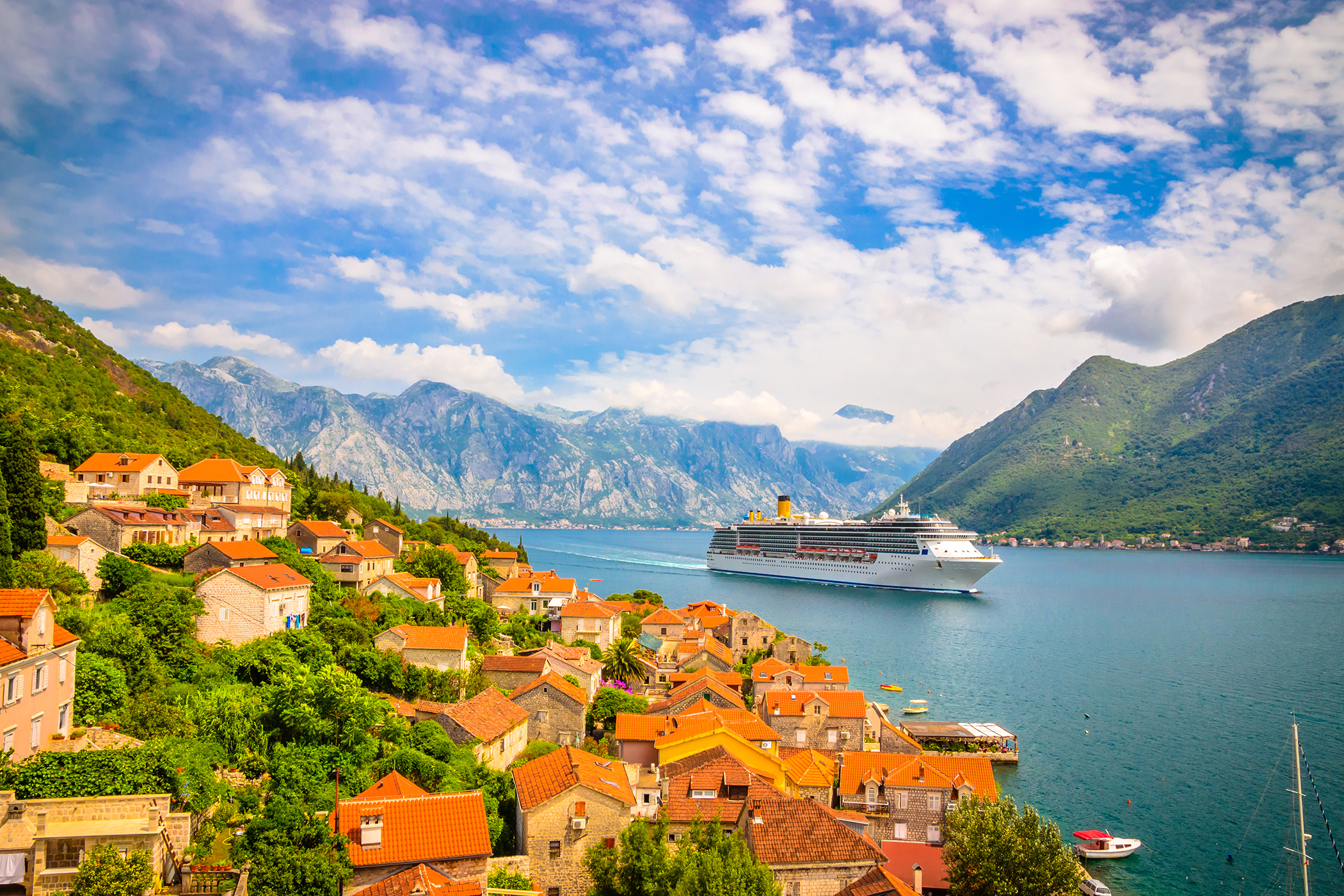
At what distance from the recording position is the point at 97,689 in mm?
19109

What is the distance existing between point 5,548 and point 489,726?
600 inches

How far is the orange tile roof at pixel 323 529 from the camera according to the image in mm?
39938

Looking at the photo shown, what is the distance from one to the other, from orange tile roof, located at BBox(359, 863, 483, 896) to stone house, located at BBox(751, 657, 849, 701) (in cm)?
2405

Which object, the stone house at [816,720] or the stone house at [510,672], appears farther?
the stone house at [816,720]

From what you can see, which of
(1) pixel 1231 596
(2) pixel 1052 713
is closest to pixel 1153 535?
(1) pixel 1231 596

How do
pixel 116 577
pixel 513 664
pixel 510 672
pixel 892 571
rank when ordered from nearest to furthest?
pixel 116 577 → pixel 510 672 → pixel 513 664 → pixel 892 571

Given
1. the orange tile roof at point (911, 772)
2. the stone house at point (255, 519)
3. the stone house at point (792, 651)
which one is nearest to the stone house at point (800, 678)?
the stone house at point (792, 651)

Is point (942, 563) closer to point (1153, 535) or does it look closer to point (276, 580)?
point (276, 580)

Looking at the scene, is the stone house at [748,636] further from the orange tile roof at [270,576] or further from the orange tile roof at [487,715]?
the orange tile roof at [270,576]

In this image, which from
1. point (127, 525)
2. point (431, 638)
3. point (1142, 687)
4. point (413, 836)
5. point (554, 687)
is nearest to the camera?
point (413, 836)

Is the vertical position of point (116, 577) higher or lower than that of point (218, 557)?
lower

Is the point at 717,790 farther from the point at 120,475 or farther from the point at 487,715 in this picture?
the point at 120,475

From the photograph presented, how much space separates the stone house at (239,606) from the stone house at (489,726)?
739 cm

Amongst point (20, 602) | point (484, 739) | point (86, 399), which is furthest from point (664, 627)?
point (86, 399)
